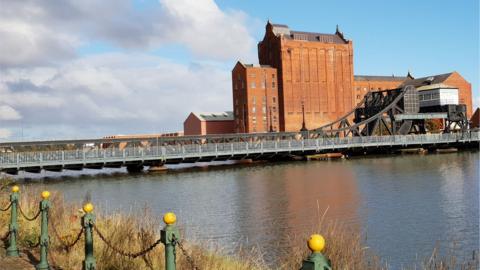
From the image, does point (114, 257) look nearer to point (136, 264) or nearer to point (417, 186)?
point (136, 264)

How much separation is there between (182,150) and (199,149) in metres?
1.94

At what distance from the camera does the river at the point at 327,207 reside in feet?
46.3

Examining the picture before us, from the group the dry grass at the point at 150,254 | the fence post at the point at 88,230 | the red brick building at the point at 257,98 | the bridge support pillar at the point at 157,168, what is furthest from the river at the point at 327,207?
the red brick building at the point at 257,98

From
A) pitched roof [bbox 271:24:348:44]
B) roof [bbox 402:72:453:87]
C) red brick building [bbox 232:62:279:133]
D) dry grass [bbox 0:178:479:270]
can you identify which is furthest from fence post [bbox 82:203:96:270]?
roof [bbox 402:72:453:87]

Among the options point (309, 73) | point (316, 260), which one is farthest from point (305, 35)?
point (316, 260)

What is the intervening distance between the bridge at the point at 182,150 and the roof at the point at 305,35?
90.8ft

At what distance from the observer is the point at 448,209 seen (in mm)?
19156

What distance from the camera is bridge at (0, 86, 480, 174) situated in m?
45.7

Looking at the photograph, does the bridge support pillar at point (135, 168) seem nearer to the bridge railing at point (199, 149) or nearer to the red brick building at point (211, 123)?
the bridge railing at point (199, 149)

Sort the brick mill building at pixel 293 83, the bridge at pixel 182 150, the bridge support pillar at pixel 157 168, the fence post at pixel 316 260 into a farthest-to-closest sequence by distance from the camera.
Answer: the brick mill building at pixel 293 83 < the bridge support pillar at pixel 157 168 < the bridge at pixel 182 150 < the fence post at pixel 316 260

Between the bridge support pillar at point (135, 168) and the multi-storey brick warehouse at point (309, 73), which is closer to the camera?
the bridge support pillar at point (135, 168)

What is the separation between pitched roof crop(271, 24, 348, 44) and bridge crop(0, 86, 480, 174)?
1829cm

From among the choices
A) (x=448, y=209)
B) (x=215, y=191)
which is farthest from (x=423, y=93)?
(x=448, y=209)

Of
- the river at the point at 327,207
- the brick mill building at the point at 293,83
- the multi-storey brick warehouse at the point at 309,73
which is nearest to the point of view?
the river at the point at 327,207
